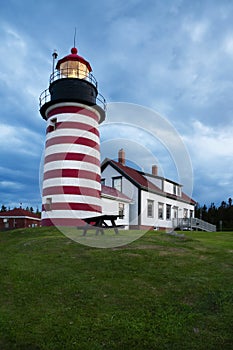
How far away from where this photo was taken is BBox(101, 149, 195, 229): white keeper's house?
2820cm

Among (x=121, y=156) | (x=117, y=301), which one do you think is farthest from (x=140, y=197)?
(x=117, y=301)

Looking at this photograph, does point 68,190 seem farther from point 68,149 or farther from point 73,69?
point 73,69

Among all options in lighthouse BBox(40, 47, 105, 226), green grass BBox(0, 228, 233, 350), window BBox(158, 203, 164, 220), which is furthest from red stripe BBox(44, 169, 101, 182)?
window BBox(158, 203, 164, 220)

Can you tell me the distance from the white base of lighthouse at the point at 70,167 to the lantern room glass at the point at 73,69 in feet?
6.91

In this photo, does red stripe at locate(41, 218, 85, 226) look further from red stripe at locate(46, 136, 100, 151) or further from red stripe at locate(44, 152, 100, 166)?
red stripe at locate(46, 136, 100, 151)

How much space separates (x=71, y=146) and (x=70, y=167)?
134 centimetres

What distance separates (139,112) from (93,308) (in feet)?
37.5

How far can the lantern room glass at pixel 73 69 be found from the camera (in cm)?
2083

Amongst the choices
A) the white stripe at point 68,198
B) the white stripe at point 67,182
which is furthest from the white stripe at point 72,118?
the white stripe at point 68,198

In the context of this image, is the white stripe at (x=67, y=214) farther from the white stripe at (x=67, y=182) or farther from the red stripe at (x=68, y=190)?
the white stripe at (x=67, y=182)

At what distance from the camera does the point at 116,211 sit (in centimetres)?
2630

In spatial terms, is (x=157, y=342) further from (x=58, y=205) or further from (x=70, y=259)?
(x=58, y=205)

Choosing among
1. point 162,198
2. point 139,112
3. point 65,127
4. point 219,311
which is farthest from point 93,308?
point 162,198

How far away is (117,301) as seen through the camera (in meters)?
5.98
